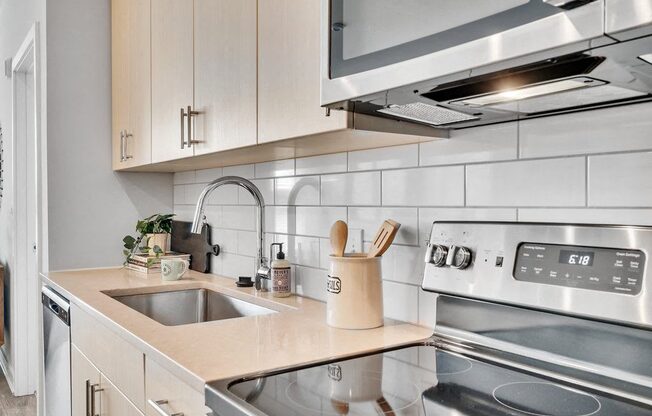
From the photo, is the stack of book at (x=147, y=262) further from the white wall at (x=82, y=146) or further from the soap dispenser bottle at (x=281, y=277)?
the soap dispenser bottle at (x=281, y=277)

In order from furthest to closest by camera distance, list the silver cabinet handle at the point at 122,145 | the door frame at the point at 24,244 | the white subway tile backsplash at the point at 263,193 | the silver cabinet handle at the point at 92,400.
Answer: the door frame at the point at 24,244, the silver cabinet handle at the point at 122,145, the white subway tile backsplash at the point at 263,193, the silver cabinet handle at the point at 92,400

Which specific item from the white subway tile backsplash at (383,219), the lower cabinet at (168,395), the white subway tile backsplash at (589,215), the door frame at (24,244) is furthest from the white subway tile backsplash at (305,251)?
the door frame at (24,244)

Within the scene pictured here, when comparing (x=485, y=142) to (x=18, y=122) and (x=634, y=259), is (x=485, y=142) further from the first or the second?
(x=18, y=122)

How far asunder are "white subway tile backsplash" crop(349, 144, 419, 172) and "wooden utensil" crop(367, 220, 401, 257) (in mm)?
177

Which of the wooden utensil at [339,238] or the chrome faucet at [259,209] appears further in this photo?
the chrome faucet at [259,209]

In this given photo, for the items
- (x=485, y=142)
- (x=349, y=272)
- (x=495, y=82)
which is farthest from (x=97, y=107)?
(x=495, y=82)

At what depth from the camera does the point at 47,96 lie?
2592 millimetres

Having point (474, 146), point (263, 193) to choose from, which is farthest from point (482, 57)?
point (263, 193)

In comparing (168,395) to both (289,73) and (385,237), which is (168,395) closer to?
(385,237)

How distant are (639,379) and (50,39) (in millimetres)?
2690

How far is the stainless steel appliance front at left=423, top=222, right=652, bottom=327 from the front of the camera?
3.03 ft

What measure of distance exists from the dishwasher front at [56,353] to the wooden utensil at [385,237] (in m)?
1.26

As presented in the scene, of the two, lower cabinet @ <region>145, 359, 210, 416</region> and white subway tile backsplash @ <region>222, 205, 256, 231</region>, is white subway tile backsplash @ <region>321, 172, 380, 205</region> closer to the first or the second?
white subway tile backsplash @ <region>222, 205, 256, 231</region>

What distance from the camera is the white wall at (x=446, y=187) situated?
1007 mm
